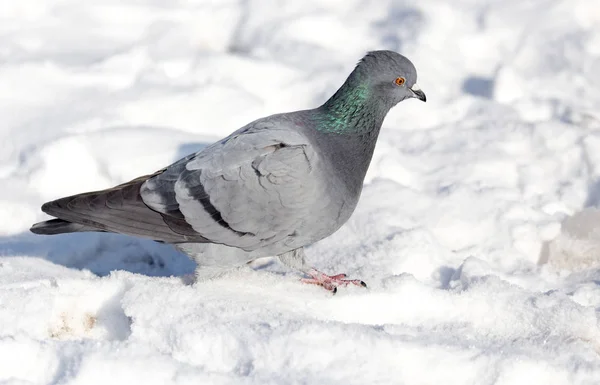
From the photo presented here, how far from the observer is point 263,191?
3508 mm

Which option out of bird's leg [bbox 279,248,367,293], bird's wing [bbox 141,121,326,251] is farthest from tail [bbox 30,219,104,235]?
bird's leg [bbox 279,248,367,293]

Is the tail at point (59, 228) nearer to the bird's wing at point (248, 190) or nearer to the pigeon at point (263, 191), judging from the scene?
the pigeon at point (263, 191)

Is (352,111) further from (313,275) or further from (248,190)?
(313,275)

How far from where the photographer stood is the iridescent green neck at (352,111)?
3.74 metres

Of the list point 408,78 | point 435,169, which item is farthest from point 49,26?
point 408,78

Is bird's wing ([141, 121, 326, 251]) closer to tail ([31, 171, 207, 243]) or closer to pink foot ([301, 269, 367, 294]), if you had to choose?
tail ([31, 171, 207, 243])

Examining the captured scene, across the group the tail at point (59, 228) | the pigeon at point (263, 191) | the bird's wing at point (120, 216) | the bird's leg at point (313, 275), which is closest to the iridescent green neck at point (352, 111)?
the pigeon at point (263, 191)

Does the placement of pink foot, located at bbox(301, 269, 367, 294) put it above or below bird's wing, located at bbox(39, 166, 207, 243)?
below

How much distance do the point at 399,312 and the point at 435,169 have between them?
1.83 m

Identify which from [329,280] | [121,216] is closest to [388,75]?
[329,280]

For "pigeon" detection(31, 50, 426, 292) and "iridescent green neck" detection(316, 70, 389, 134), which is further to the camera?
"iridescent green neck" detection(316, 70, 389, 134)

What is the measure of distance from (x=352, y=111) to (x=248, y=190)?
2.08ft

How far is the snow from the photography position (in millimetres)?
2895

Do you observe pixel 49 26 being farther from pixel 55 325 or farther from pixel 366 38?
pixel 55 325
